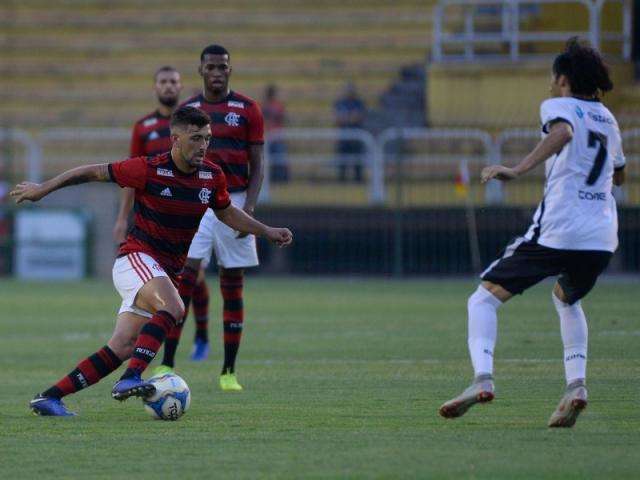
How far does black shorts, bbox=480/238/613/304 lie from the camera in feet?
24.9

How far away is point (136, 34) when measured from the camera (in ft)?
95.5

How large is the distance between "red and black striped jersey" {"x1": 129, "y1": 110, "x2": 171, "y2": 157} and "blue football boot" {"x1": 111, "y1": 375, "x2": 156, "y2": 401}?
401 cm

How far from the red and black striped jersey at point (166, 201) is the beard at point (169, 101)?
11.1 feet

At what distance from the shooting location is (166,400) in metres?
8.16

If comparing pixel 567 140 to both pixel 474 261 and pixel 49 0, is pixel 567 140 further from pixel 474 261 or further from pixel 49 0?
pixel 49 0

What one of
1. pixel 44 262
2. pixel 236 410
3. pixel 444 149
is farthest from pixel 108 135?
pixel 236 410

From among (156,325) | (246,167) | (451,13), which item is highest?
(451,13)

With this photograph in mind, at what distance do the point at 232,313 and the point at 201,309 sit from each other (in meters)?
1.84

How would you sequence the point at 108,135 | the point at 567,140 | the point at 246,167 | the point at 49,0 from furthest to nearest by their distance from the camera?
the point at 49,0, the point at 108,135, the point at 246,167, the point at 567,140

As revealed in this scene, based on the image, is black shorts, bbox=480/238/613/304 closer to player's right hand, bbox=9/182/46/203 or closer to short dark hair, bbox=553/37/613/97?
short dark hair, bbox=553/37/613/97

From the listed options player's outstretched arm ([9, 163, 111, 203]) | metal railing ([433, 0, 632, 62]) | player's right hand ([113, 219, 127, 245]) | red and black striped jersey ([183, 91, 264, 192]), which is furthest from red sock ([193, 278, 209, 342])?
metal railing ([433, 0, 632, 62])

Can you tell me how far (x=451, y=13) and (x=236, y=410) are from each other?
779 inches

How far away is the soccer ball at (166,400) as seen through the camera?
8156 millimetres

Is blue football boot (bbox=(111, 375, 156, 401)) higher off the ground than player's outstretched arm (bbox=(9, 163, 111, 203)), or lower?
lower
